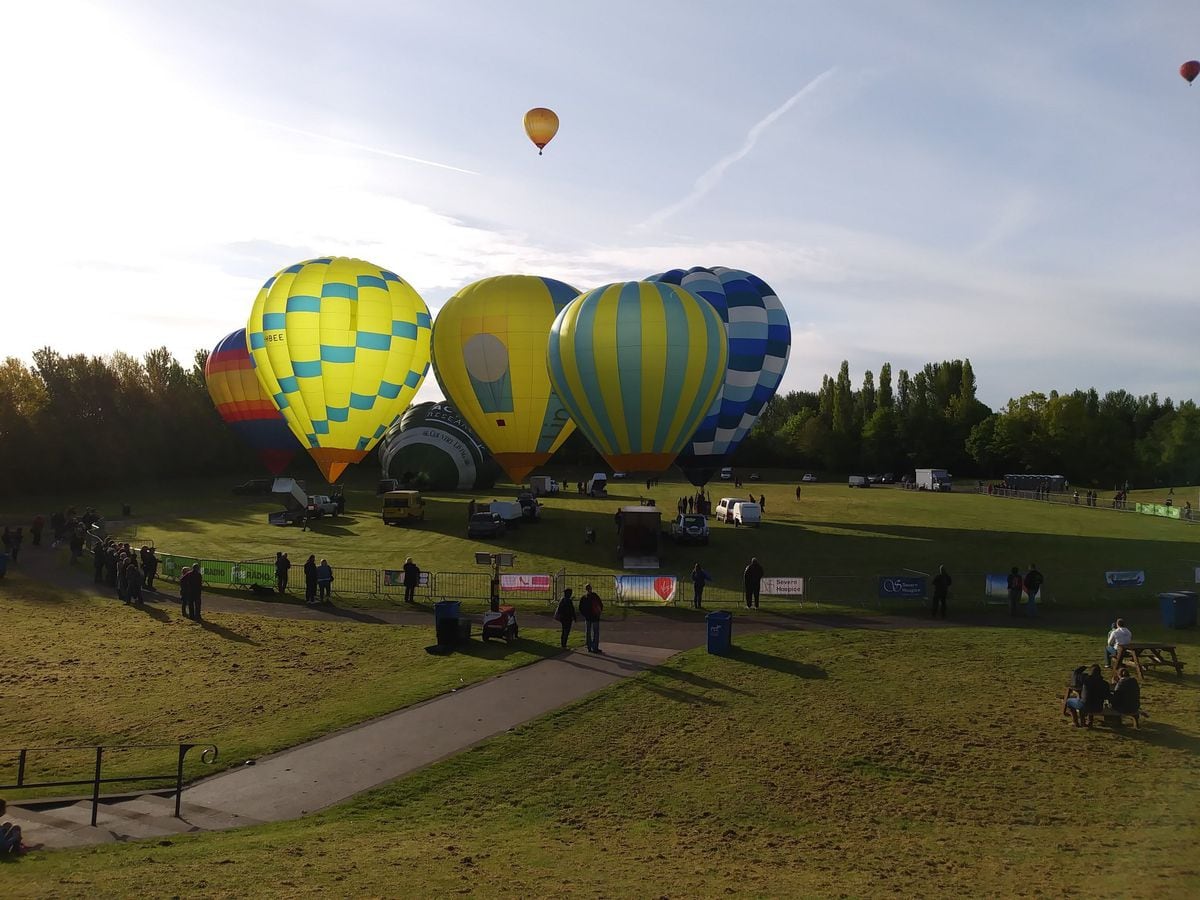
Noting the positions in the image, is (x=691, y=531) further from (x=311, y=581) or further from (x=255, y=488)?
(x=255, y=488)

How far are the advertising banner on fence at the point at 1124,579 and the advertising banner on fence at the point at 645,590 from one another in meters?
15.9

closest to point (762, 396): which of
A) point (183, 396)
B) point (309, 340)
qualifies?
point (309, 340)

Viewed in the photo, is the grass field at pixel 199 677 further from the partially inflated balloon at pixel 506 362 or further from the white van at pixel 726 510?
the white van at pixel 726 510

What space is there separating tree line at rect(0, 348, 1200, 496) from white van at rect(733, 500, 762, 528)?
59.4 m

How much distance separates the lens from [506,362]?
4106cm

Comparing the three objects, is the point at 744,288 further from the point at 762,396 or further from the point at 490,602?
the point at 490,602

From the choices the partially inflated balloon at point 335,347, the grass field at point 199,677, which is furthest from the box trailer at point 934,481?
the grass field at point 199,677

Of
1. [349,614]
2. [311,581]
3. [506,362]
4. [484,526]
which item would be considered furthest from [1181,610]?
[506,362]

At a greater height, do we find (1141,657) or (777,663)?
(1141,657)

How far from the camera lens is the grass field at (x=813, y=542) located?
108ft

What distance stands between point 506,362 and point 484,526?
25.9 ft

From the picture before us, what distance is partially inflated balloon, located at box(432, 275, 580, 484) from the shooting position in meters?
40.9

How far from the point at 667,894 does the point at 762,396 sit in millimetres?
40778

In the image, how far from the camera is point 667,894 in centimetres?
933
